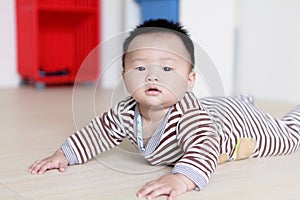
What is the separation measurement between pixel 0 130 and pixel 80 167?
44 cm

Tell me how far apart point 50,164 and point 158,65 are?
26 cm

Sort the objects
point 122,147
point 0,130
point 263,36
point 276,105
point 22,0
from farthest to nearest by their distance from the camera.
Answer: point 22,0
point 263,36
point 276,105
point 0,130
point 122,147

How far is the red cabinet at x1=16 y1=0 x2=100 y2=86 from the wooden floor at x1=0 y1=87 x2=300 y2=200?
1.13m

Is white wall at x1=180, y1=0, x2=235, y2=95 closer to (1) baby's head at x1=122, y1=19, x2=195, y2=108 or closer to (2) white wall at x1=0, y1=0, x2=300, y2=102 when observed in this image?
(2) white wall at x1=0, y1=0, x2=300, y2=102

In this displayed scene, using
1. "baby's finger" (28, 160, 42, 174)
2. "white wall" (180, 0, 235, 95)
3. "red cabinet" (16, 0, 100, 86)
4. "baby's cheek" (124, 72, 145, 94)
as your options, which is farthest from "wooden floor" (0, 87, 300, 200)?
"red cabinet" (16, 0, 100, 86)

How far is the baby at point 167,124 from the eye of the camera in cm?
73

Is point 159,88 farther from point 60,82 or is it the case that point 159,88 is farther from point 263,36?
point 60,82

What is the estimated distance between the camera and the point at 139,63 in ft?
2.45

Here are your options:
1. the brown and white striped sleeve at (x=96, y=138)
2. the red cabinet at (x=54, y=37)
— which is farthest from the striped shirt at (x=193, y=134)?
the red cabinet at (x=54, y=37)

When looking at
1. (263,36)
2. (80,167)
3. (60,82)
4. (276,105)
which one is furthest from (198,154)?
(60,82)

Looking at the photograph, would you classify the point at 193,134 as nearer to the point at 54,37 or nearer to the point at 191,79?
the point at 191,79

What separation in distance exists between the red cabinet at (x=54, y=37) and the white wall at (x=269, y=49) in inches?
31.0

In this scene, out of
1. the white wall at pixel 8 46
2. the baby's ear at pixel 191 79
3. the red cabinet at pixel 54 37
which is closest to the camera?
the baby's ear at pixel 191 79

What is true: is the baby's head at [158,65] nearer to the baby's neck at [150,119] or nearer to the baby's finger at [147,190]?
the baby's neck at [150,119]
